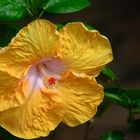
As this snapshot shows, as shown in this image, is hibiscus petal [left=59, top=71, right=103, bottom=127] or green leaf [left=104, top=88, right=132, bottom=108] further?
green leaf [left=104, top=88, right=132, bottom=108]

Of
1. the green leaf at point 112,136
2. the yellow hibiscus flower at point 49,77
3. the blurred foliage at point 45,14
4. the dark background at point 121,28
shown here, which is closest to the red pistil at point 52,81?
the yellow hibiscus flower at point 49,77

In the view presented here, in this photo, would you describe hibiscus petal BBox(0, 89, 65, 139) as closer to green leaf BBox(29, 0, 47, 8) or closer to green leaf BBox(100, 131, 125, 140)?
green leaf BBox(29, 0, 47, 8)

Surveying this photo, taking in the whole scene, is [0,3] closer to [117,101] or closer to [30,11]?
[30,11]

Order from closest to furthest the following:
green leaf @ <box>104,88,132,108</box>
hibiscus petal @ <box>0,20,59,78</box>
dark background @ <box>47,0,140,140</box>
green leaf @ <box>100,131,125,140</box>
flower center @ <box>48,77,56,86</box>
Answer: hibiscus petal @ <box>0,20,59,78</box> < flower center @ <box>48,77,56,86</box> < green leaf @ <box>104,88,132,108</box> < green leaf @ <box>100,131,125,140</box> < dark background @ <box>47,0,140,140</box>

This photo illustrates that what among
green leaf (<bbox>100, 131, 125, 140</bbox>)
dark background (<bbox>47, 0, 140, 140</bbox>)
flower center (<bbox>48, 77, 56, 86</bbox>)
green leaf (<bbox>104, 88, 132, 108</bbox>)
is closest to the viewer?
flower center (<bbox>48, 77, 56, 86</bbox>)

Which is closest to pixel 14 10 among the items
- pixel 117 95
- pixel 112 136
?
pixel 117 95

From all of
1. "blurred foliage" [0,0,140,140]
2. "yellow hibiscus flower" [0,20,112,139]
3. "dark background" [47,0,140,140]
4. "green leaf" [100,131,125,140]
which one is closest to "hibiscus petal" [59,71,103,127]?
"yellow hibiscus flower" [0,20,112,139]

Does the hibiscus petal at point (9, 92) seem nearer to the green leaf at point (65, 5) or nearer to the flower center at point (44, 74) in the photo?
the flower center at point (44, 74)

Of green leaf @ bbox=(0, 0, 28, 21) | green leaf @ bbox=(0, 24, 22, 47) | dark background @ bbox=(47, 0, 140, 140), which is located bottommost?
dark background @ bbox=(47, 0, 140, 140)

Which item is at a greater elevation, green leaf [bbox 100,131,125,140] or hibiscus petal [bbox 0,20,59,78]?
hibiscus petal [bbox 0,20,59,78]
